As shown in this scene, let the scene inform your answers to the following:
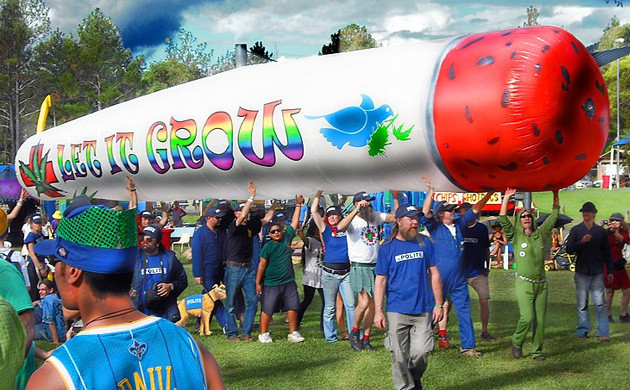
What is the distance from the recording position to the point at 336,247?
29.8ft

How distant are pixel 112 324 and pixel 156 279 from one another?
209 inches

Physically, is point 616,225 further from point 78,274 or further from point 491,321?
point 78,274

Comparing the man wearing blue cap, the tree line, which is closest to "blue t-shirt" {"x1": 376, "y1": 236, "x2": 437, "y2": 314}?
the man wearing blue cap

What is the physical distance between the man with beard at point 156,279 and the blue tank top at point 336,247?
2.11m

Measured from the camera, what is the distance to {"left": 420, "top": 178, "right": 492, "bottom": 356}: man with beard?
8320 mm

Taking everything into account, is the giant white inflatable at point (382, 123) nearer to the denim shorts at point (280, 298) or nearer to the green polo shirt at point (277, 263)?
the green polo shirt at point (277, 263)

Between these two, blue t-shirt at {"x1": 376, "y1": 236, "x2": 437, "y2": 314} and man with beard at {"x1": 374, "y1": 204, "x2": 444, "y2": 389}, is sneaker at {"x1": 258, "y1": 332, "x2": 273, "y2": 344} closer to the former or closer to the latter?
man with beard at {"x1": 374, "y1": 204, "x2": 444, "y2": 389}

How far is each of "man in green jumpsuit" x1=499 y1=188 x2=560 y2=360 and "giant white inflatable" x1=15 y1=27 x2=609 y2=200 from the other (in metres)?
1.86

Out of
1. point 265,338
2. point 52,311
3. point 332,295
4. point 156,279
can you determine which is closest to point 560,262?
point 332,295

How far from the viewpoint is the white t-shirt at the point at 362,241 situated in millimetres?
8727

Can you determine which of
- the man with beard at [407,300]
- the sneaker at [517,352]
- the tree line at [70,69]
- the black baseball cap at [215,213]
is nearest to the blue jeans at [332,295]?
the black baseball cap at [215,213]

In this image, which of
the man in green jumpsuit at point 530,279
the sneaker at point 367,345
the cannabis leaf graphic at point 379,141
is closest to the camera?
the cannabis leaf graphic at point 379,141

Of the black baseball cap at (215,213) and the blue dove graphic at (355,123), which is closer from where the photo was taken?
the blue dove graphic at (355,123)

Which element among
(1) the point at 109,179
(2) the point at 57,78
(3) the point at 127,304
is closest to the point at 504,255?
(1) the point at 109,179
